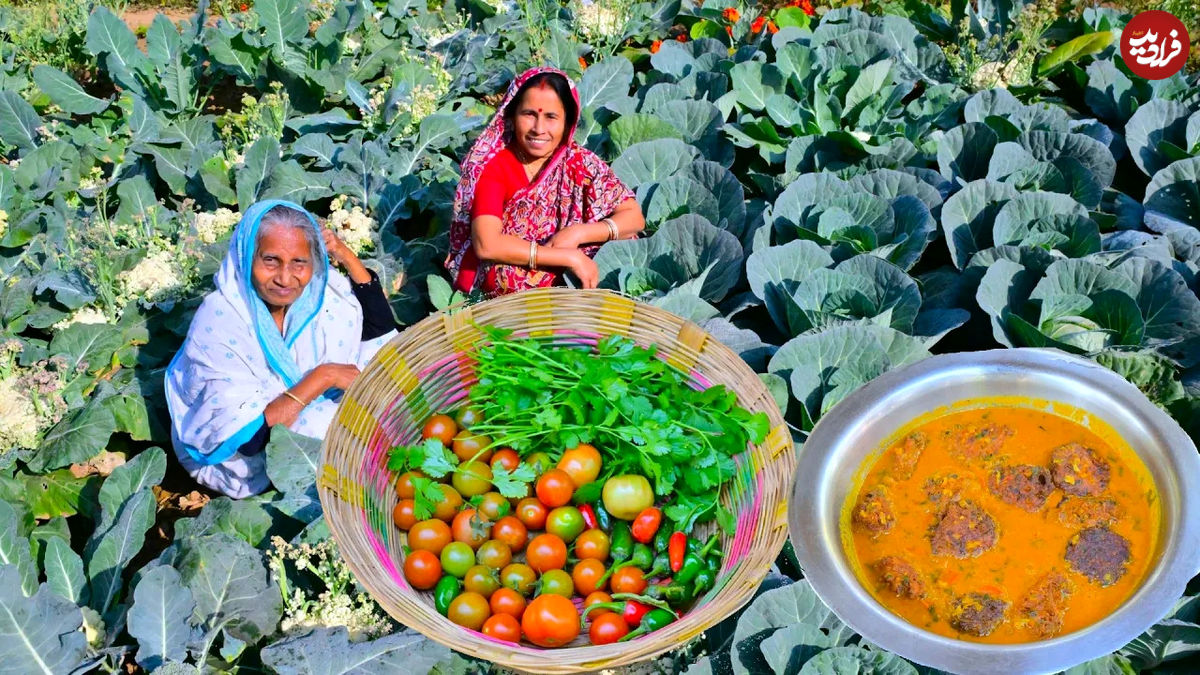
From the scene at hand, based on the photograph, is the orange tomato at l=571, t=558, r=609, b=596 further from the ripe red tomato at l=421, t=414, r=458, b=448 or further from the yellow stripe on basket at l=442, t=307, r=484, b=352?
the yellow stripe on basket at l=442, t=307, r=484, b=352

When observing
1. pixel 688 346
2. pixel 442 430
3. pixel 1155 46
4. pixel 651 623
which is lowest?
pixel 651 623

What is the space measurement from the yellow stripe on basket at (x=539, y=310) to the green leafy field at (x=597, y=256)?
476 millimetres

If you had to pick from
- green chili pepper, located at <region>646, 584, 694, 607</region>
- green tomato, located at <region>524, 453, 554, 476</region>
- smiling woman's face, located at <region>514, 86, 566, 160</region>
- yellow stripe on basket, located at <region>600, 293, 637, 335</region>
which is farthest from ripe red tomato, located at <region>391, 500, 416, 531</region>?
smiling woman's face, located at <region>514, 86, 566, 160</region>

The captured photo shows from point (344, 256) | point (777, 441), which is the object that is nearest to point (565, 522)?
point (777, 441)

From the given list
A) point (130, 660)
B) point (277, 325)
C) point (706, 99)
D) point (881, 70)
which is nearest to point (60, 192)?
point (277, 325)

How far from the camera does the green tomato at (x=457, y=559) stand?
2.56 meters

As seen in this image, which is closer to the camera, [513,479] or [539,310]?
[513,479]

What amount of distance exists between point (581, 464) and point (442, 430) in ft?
1.41

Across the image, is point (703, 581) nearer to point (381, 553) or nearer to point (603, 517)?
point (603, 517)

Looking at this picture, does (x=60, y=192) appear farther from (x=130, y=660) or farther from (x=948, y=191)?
(x=948, y=191)

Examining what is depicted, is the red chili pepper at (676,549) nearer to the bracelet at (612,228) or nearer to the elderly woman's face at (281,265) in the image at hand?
the elderly woman's face at (281,265)

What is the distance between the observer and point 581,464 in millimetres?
2729

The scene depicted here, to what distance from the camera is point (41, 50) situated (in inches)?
223

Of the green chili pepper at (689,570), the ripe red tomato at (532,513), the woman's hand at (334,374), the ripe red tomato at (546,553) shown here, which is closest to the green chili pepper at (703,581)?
the green chili pepper at (689,570)
